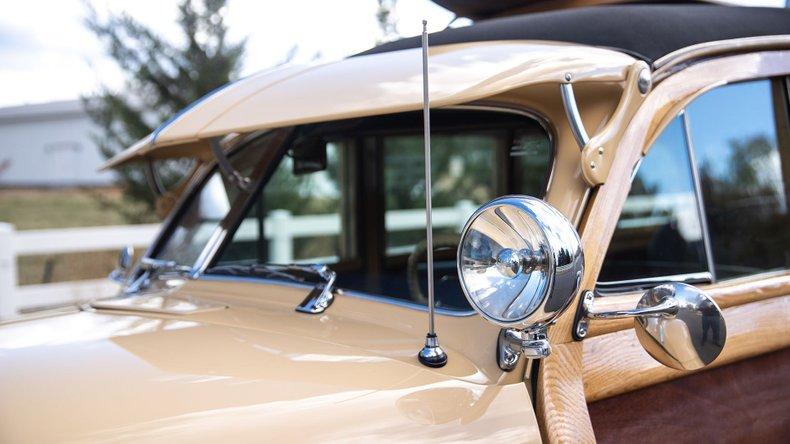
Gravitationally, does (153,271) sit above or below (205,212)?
below

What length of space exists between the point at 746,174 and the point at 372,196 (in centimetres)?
168

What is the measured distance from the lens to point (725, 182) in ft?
8.29

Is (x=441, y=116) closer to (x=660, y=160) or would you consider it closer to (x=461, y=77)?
(x=660, y=160)

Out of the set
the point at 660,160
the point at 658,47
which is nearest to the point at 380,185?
the point at 660,160

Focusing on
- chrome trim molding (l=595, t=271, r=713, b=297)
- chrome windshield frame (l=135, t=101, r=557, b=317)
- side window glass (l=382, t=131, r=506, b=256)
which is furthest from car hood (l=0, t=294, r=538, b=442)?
side window glass (l=382, t=131, r=506, b=256)

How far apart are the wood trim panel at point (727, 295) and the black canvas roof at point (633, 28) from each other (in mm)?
618

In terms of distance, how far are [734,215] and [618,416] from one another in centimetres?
108

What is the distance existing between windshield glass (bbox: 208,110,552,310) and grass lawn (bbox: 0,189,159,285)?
25.8ft

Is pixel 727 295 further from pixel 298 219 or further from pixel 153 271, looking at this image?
pixel 298 219

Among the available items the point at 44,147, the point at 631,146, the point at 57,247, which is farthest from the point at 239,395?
the point at 44,147

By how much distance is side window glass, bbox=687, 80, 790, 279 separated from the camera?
2295 millimetres

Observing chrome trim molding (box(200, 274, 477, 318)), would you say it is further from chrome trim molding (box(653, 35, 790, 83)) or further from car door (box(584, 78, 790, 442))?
chrome trim molding (box(653, 35, 790, 83))

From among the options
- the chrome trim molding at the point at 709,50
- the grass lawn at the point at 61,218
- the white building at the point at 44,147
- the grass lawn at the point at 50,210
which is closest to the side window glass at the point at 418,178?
the chrome trim molding at the point at 709,50

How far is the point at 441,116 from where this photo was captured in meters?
2.71
